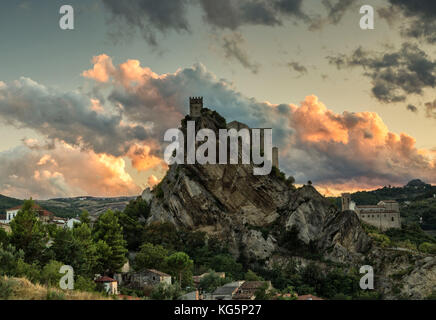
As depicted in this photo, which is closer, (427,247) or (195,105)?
(427,247)

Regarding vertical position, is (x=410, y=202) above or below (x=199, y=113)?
below

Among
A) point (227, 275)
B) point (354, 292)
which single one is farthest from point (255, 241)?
point (354, 292)

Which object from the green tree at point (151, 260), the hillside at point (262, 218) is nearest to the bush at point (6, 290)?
the green tree at point (151, 260)

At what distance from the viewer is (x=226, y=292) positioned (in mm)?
57500

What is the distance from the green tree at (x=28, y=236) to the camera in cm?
4619

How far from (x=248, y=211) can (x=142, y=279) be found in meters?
36.4

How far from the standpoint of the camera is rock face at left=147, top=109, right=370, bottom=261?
83.9 m

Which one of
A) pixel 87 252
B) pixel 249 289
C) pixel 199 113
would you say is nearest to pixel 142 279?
pixel 87 252

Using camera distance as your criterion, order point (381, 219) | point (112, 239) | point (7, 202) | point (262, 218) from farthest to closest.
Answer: point (7, 202), point (381, 219), point (262, 218), point (112, 239)

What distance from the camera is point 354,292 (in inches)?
2768

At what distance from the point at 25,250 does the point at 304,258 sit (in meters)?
49.6

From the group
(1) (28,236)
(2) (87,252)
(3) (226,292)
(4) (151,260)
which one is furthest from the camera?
(4) (151,260)

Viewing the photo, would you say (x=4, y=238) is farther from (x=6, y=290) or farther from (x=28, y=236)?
(x=6, y=290)
